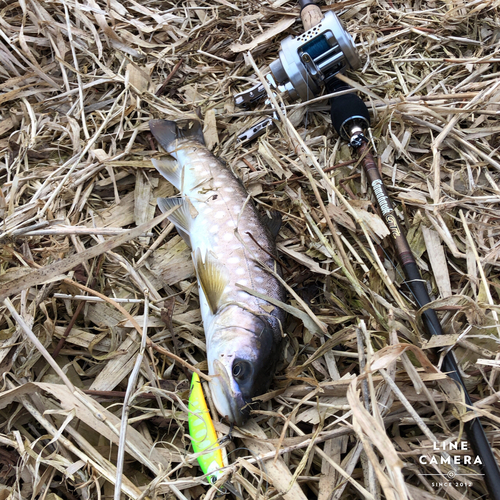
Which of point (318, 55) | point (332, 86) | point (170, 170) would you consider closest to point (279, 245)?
point (170, 170)

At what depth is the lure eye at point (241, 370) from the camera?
7.01ft

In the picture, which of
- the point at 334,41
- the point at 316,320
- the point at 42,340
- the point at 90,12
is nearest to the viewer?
the point at 316,320

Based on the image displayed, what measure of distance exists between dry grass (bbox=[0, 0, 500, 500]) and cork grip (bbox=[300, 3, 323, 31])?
0.41 m

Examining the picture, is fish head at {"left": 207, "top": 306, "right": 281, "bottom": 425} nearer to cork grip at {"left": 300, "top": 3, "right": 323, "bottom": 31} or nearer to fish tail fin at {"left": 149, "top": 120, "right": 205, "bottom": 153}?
fish tail fin at {"left": 149, "top": 120, "right": 205, "bottom": 153}

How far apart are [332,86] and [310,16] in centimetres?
69

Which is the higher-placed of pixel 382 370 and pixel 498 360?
pixel 382 370

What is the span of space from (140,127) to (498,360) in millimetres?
3152

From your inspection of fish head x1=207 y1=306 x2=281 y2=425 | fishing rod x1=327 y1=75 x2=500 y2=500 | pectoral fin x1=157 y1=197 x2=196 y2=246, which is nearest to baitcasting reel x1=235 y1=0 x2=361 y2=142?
fishing rod x1=327 y1=75 x2=500 y2=500

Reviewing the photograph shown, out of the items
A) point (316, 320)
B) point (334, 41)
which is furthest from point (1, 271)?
point (334, 41)

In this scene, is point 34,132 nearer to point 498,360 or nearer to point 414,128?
point 414,128

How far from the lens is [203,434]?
6.93 feet

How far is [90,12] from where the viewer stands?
3625 millimetres

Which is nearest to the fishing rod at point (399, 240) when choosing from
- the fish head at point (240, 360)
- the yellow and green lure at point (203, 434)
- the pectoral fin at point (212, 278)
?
the fish head at point (240, 360)

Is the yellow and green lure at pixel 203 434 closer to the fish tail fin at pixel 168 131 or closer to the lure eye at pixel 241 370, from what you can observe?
the lure eye at pixel 241 370
